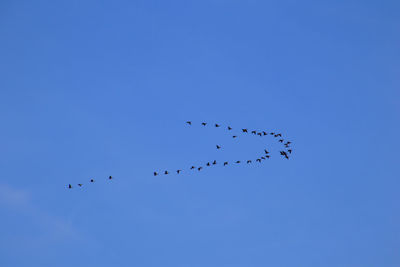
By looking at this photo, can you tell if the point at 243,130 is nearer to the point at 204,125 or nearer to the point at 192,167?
the point at 204,125

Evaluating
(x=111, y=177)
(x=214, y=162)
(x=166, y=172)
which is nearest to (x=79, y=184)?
(x=111, y=177)

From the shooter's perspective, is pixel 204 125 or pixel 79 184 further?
pixel 204 125

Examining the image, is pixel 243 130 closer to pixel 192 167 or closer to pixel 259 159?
pixel 259 159

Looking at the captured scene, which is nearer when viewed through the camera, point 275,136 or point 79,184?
point 79,184

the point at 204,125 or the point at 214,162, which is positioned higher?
the point at 204,125

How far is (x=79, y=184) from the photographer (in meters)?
46.0

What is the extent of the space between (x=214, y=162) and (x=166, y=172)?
663 centimetres

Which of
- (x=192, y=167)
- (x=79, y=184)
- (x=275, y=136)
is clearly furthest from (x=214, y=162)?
(x=79, y=184)

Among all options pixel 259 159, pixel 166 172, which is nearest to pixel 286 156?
pixel 259 159

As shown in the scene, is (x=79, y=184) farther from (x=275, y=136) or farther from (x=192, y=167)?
(x=275, y=136)

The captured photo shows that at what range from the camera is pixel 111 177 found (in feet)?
158

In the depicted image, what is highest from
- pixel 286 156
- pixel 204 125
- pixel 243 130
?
pixel 204 125

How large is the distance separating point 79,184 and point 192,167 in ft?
47.7

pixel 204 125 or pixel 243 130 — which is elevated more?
pixel 204 125
